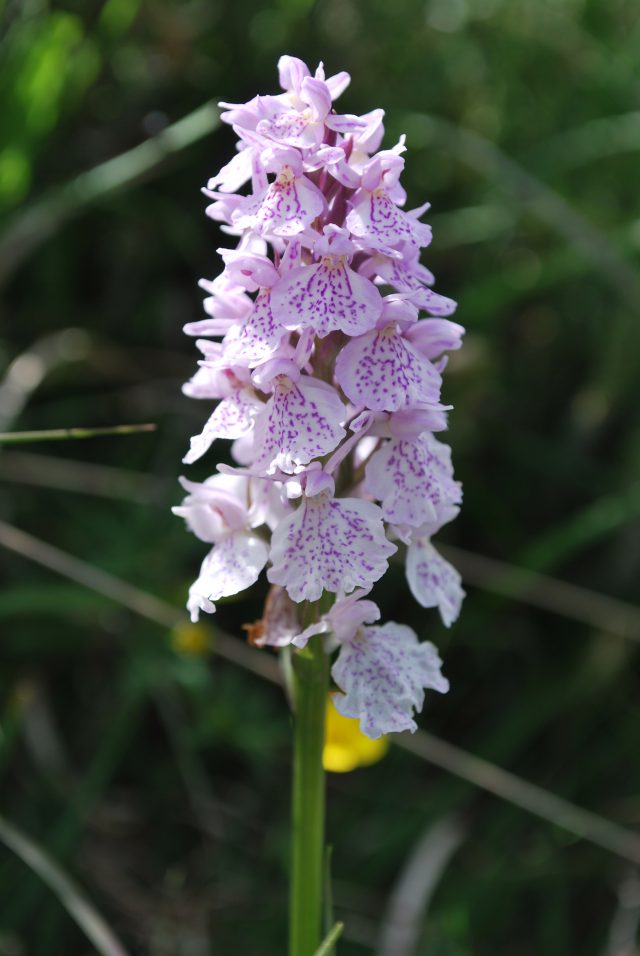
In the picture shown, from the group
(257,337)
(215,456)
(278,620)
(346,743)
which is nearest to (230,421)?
(257,337)

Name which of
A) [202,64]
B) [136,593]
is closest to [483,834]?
[136,593]

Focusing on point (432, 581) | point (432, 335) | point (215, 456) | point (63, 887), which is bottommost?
point (63, 887)

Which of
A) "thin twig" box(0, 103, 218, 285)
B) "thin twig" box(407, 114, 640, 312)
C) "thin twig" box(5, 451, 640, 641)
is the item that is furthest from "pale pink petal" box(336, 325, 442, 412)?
"thin twig" box(407, 114, 640, 312)

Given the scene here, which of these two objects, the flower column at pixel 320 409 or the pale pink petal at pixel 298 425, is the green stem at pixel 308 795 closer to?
the flower column at pixel 320 409

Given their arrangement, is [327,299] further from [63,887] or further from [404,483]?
[63,887]

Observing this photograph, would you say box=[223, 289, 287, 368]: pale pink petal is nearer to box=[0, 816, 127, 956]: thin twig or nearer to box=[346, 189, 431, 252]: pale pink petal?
box=[346, 189, 431, 252]: pale pink petal

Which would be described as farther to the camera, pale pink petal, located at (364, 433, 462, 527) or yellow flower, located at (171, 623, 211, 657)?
yellow flower, located at (171, 623, 211, 657)

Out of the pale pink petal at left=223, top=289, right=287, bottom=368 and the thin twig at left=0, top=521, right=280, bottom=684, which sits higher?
the thin twig at left=0, top=521, right=280, bottom=684
